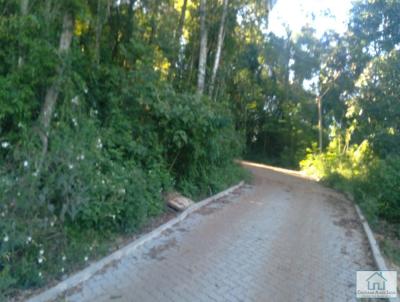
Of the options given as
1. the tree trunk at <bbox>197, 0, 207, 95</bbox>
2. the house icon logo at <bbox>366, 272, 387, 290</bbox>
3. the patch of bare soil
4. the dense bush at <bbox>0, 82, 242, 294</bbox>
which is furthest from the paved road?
the tree trunk at <bbox>197, 0, 207, 95</bbox>

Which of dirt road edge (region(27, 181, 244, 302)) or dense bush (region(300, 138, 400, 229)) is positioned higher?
dense bush (region(300, 138, 400, 229))

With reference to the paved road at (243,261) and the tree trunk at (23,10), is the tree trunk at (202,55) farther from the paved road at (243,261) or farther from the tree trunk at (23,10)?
the tree trunk at (23,10)

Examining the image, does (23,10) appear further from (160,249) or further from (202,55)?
(202,55)

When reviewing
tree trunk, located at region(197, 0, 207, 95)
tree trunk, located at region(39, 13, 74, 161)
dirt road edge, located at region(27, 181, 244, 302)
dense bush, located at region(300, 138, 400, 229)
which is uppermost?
tree trunk, located at region(197, 0, 207, 95)

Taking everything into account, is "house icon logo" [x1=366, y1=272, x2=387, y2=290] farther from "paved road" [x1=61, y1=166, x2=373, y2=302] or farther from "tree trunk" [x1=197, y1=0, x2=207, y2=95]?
"tree trunk" [x1=197, y1=0, x2=207, y2=95]

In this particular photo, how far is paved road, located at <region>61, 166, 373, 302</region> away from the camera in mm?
5215

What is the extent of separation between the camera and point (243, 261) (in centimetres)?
645

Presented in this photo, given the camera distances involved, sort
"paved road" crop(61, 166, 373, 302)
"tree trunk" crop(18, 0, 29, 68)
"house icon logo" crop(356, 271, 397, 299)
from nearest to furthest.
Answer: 1. "paved road" crop(61, 166, 373, 302)
2. "house icon logo" crop(356, 271, 397, 299)
3. "tree trunk" crop(18, 0, 29, 68)

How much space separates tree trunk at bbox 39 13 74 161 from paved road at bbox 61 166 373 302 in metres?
2.66

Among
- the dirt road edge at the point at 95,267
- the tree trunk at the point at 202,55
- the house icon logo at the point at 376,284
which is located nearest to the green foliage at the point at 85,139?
the dirt road edge at the point at 95,267

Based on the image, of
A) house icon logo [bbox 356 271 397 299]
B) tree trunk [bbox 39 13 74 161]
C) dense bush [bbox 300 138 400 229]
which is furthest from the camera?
dense bush [bbox 300 138 400 229]

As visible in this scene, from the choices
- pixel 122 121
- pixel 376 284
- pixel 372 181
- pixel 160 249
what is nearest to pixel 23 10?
pixel 122 121

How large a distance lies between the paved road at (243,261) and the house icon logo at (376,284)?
13 centimetres

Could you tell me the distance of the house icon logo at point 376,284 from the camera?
5715mm
